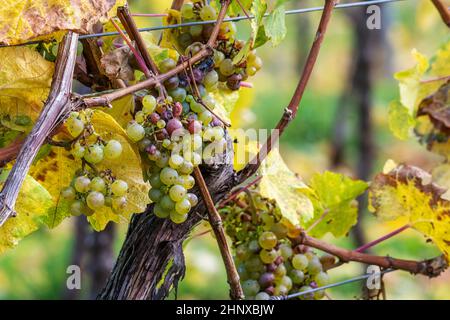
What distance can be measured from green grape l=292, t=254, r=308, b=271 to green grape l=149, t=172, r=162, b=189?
0.38 meters

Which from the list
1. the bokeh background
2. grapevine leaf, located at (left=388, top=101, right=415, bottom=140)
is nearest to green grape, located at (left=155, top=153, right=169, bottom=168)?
the bokeh background

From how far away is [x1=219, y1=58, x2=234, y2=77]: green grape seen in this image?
0.92 m

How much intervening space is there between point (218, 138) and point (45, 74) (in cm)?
23

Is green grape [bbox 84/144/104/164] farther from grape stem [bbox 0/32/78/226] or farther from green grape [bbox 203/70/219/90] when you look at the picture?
green grape [bbox 203/70/219/90]

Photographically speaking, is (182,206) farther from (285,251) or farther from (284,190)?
(285,251)

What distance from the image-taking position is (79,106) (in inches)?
27.5

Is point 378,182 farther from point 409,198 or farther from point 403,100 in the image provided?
point 403,100

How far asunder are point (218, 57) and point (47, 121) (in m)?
0.32

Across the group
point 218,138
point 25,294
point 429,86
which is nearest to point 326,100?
point 25,294

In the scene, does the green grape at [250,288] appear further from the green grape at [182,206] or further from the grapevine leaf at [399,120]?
the grapevine leaf at [399,120]

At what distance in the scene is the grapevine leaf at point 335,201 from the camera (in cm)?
120

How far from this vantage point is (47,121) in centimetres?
66

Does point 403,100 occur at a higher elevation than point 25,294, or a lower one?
lower

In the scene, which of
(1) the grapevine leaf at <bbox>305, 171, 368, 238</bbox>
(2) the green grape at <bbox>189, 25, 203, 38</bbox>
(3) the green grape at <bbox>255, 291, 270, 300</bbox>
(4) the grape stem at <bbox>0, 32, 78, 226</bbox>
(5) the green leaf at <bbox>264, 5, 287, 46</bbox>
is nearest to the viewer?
(4) the grape stem at <bbox>0, 32, 78, 226</bbox>
